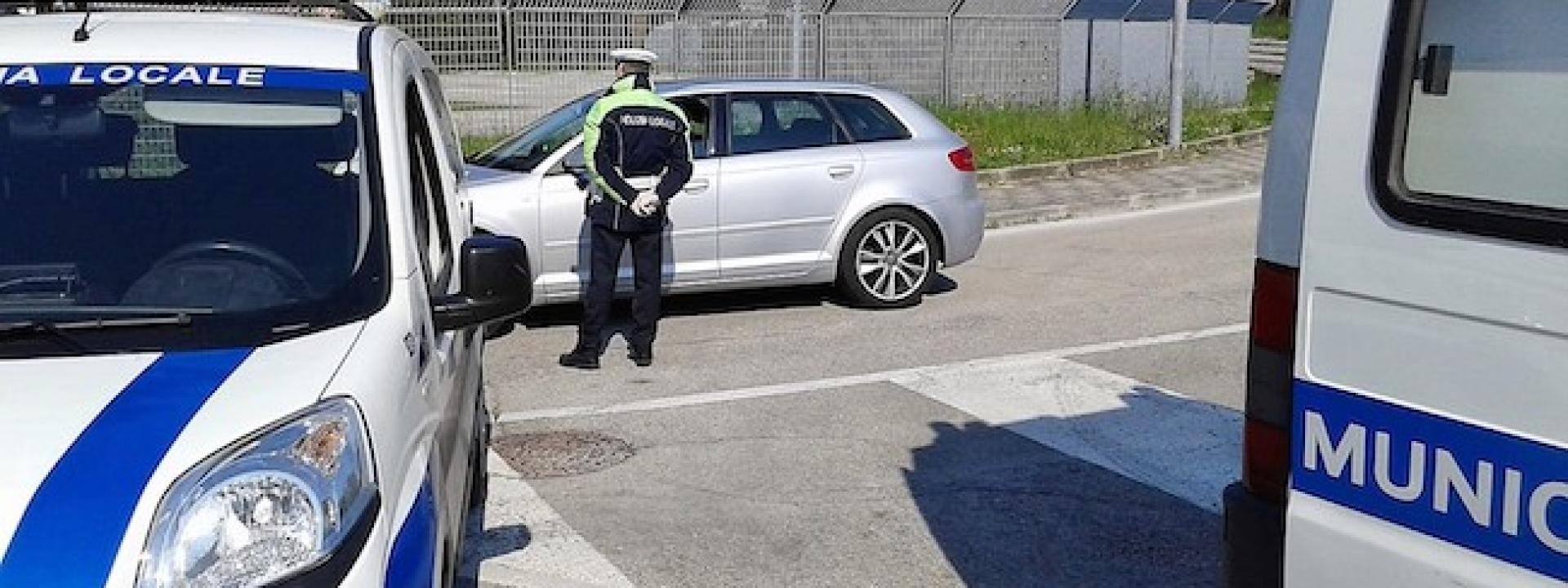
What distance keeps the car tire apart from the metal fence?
21.8 feet

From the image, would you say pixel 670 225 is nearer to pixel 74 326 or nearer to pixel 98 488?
pixel 74 326

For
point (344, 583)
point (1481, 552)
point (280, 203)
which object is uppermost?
point (280, 203)

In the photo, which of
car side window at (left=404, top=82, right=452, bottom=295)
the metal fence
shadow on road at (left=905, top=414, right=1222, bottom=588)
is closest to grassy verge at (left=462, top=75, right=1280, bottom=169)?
the metal fence

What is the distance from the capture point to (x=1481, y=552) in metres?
2.56

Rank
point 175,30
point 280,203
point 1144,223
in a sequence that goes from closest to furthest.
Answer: point 280,203
point 175,30
point 1144,223

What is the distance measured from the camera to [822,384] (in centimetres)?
779

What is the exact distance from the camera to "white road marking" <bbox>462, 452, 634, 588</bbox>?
16.6 feet

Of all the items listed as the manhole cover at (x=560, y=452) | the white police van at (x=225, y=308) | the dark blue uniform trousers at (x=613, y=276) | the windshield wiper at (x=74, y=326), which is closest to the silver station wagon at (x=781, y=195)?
the dark blue uniform trousers at (x=613, y=276)

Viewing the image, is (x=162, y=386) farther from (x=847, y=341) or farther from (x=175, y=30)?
(x=847, y=341)

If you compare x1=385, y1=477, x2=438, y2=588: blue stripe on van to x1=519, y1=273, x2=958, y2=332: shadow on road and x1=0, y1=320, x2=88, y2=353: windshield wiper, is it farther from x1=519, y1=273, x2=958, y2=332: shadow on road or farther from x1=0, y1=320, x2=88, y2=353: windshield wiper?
x1=519, y1=273, x2=958, y2=332: shadow on road

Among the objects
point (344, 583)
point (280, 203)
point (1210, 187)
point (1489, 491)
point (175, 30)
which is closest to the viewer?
point (1489, 491)

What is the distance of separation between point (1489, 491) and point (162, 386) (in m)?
2.34

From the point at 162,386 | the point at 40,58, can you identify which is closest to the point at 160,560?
the point at 162,386

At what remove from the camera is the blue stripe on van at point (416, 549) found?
3035 millimetres
